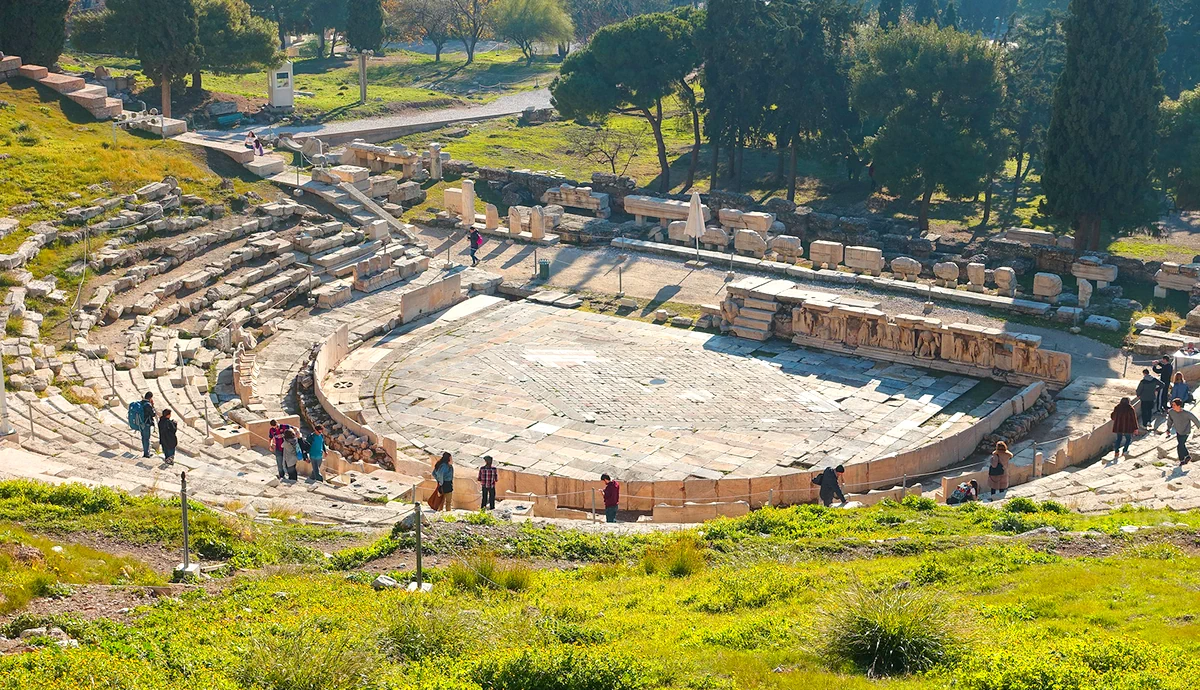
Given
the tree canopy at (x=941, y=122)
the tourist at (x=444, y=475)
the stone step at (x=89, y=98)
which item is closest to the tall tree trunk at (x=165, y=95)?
the stone step at (x=89, y=98)

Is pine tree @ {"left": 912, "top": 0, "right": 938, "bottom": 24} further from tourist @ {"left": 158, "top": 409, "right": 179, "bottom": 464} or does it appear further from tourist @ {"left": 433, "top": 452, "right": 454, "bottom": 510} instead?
tourist @ {"left": 158, "top": 409, "right": 179, "bottom": 464}

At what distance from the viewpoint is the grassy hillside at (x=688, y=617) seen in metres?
13.4

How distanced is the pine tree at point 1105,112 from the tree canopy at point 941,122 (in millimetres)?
5374

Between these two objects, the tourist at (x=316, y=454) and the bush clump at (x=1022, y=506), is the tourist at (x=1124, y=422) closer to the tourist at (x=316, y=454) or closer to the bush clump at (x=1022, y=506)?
the bush clump at (x=1022, y=506)

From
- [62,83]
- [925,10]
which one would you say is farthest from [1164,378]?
[925,10]

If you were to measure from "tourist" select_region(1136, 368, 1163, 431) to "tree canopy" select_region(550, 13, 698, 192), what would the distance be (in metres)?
28.0

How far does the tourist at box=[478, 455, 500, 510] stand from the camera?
2391 centimetres

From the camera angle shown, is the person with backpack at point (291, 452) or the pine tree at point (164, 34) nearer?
the person with backpack at point (291, 452)

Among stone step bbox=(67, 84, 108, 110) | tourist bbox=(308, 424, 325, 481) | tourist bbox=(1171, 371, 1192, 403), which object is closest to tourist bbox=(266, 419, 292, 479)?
tourist bbox=(308, 424, 325, 481)

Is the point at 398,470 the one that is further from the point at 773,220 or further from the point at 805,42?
the point at 805,42

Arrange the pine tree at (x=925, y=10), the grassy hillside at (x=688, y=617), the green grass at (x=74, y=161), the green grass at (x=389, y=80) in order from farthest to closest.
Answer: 1. the pine tree at (x=925, y=10)
2. the green grass at (x=389, y=80)
3. the green grass at (x=74, y=161)
4. the grassy hillside at (x=688, y=617)

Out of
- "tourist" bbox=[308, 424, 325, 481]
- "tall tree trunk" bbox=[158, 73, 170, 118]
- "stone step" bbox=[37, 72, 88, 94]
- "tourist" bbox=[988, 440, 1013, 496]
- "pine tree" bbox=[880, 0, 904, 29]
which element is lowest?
Answer: "tourist" bbox=[308, 424, 325, 481]

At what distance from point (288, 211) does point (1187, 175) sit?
28778 millimetres

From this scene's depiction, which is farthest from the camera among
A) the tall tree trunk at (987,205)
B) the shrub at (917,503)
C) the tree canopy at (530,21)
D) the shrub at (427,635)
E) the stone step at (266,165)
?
the tree canopy at (530,21)
